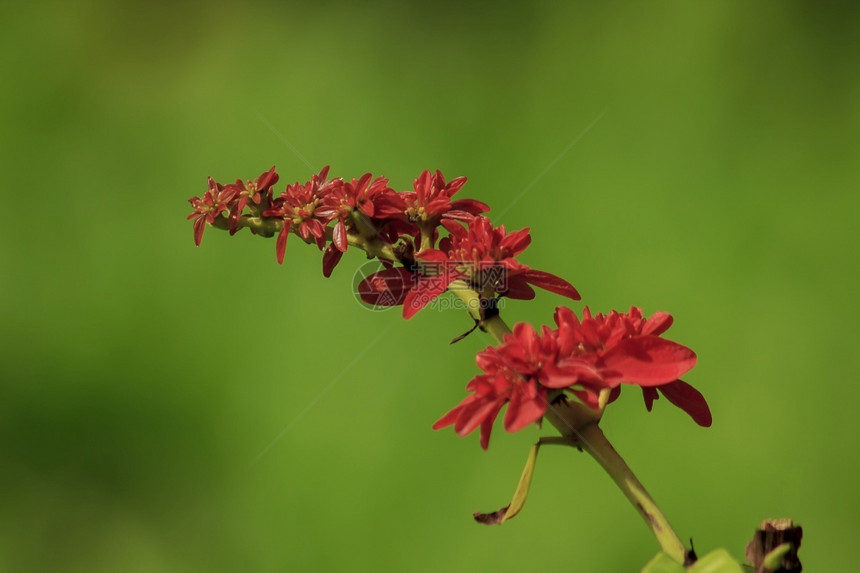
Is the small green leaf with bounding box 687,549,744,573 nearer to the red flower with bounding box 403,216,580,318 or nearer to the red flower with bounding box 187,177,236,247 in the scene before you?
the red flower with bounding box 403,216,580,318

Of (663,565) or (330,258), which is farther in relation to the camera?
(330,258)

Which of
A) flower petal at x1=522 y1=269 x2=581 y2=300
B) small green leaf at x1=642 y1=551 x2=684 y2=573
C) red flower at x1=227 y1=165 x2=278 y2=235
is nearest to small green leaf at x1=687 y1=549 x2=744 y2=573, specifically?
small green leaf at x1=642 y1=551 x2=684 y2=573

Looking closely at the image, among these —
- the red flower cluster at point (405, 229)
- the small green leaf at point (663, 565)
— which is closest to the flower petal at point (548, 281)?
the red flower cluster at point (405, 229)

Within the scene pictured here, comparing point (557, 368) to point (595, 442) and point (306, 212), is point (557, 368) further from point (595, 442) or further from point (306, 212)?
point (306, 212)

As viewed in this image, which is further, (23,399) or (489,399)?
(23,399)

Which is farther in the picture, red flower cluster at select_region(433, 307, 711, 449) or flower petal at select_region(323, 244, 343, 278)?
flower petal at select_region(323, 244, 343, 278)

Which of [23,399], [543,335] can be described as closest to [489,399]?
[543,335]

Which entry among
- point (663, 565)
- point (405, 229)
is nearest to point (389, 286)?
point (405, 229)

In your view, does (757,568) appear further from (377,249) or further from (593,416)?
(377,249)
